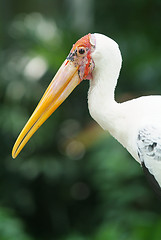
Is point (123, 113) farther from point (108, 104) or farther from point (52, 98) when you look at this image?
point (52, 98)

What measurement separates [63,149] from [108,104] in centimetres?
253

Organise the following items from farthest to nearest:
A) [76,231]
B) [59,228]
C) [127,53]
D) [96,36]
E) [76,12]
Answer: [76,12], [127,53], [59,228], [76,231], [96,36]

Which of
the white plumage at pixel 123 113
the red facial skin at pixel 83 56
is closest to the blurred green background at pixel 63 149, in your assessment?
the white plumage at pixel 123 113

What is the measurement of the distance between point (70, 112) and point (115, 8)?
1.84 m

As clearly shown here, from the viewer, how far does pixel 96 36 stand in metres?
2.38

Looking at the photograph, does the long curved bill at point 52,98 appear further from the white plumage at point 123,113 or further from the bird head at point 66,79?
the white plumage at point 123,113

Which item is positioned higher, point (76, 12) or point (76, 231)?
point (76, 12)

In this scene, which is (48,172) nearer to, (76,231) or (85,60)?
(76,231)

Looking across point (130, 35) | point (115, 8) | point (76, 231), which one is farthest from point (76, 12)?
point (76, 231)

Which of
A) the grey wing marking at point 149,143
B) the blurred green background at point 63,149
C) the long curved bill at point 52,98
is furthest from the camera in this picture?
the blurred green background at point 63,149

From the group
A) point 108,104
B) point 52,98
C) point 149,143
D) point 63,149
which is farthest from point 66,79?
point 63,149

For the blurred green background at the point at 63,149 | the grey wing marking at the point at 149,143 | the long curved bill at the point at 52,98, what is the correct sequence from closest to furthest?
the grey wing marking at the point at 149,143 → the long curved bill at the point at 52,98 → the blurred green background at the point at 63,149

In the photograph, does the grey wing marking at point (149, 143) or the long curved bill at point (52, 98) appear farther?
the long curved bill at point (52, 98)

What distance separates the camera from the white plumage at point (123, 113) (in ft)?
7.71
